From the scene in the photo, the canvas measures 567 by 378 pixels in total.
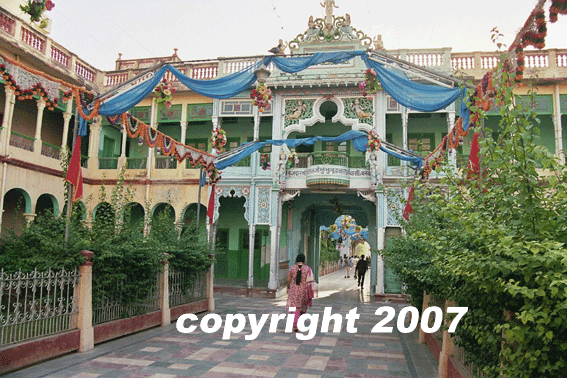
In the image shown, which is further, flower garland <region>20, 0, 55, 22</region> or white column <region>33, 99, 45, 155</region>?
white column <region>33, 99, 45, 155</region>

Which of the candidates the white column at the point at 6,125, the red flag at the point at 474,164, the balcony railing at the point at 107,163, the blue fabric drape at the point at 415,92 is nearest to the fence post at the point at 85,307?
the red flag at the point at 474,164

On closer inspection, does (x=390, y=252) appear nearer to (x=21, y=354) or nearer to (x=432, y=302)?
(x=432, y=302)

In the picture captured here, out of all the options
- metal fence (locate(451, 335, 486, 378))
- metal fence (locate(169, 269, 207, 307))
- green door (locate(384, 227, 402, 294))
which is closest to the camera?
metal fence (locate(451, 335, 486, 378))

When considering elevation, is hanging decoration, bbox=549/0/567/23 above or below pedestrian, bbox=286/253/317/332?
above

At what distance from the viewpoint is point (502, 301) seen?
3180mm

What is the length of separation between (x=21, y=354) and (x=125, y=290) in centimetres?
245

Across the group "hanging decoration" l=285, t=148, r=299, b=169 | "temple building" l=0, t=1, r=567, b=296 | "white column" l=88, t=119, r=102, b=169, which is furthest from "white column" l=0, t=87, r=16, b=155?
"hanging decoration" l=285, t=148, r=299, b=169

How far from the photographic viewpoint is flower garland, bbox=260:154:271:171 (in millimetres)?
16875

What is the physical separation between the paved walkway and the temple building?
21.2 feet

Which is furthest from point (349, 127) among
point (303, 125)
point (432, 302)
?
point (432, 302)

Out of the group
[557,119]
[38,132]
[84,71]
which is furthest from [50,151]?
[557,119]

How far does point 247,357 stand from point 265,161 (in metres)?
10.5

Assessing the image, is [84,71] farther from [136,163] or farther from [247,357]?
[247,357]

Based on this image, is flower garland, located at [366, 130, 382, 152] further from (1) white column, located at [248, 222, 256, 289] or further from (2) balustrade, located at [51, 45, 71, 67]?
(2) balustrade, located at [51, 45, 71, 67]
